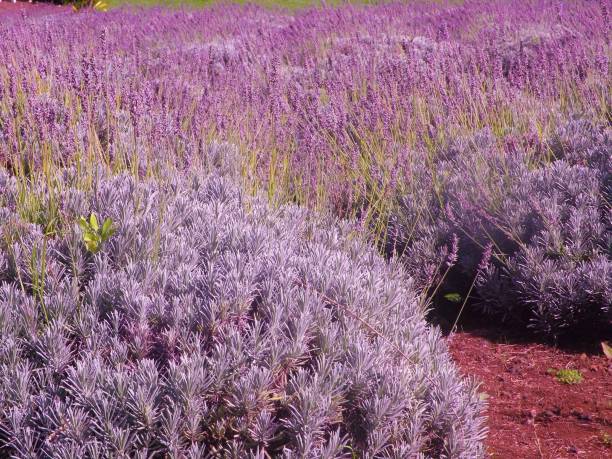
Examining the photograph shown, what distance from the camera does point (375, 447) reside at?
2156 mm

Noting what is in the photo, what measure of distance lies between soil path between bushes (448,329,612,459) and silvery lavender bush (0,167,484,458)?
40cm

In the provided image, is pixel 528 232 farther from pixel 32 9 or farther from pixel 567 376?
pixel 32 9

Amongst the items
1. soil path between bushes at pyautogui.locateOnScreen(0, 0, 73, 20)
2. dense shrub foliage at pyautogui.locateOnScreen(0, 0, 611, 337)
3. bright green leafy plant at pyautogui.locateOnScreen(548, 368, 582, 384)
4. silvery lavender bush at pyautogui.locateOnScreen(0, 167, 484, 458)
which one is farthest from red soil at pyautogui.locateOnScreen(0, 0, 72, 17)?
bright green leafy plant at pyautogui.locateOnScreen(548, 368, 582, 384)

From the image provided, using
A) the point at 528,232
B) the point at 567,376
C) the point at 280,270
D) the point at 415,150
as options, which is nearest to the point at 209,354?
the point at 280,270

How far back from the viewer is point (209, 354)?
2.41 metres

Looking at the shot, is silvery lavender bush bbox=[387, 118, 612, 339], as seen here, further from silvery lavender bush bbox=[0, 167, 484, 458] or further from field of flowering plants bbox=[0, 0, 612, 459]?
silvery lavender bush bbox=[0, 167, 484, 458]

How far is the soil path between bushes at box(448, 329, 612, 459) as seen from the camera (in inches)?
108

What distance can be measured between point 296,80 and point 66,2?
13.2m

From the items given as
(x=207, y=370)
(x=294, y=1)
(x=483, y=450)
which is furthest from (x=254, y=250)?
(x=294, y=1)

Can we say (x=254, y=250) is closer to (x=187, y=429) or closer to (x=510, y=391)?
(x=187, y=429)

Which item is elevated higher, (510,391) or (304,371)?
(304,371)

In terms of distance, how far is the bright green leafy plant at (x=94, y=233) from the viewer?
272 centimetres

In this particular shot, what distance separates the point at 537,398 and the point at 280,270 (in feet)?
4.62

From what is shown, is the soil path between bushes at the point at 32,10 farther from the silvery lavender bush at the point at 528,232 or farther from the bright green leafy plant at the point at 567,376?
the bright green leafy plant at the point at 567,376
